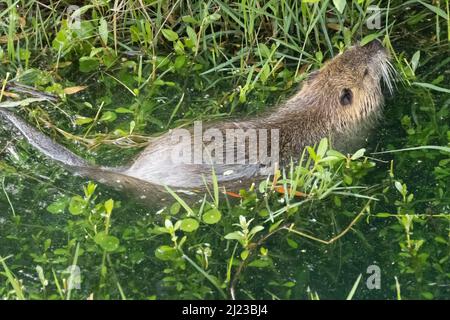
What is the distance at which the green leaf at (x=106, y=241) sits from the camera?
344 cm

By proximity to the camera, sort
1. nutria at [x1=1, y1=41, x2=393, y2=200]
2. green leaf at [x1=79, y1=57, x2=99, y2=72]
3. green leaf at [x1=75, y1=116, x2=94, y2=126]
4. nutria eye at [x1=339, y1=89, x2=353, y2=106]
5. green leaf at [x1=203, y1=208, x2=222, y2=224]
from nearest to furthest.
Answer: green leaf at [x1=203, y1=208, x2=222, y2=224], nutria at [x1=1, y1=41, x2=393, y2=200], green leaf at [x1=75, y1=116, x2=94, y2=126], nutria eye at [x1=339, y1=89, x2=353, y2=106], green leaf at [x1=79, y1=57, x2=99, y2=72]

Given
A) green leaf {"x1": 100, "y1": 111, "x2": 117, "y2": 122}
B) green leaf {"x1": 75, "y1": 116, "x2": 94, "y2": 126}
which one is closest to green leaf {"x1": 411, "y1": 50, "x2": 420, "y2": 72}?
green leaf {"x1": 100, "y1": 111, "x2": 117, "y2": 122}

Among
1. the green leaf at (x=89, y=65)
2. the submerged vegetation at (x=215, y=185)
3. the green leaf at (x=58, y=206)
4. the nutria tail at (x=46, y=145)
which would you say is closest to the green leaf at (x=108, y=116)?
the submerged vegetation at (x=215, y=185)

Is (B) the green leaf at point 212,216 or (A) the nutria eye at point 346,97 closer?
(B) the green leaf at point 212,216

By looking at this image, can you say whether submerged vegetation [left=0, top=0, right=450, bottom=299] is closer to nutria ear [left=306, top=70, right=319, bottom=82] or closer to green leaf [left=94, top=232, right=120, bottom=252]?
green leaf [left=94, top=232, right=120, bottom=252]

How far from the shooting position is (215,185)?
3.57m

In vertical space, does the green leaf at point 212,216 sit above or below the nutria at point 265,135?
below

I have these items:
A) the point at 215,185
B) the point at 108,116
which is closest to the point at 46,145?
the point at 108,116

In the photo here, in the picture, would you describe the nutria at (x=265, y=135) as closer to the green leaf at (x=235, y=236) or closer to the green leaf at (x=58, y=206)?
the green leaf at (x=58, y=206)

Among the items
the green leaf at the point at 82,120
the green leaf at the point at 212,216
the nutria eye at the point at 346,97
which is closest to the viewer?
the green leaf at the point at 212,216

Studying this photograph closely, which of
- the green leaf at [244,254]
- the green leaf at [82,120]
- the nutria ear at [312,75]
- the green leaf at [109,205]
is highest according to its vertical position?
the nutria ear at [312,75]

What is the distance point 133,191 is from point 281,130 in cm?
76

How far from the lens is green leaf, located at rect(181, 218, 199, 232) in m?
3.48
